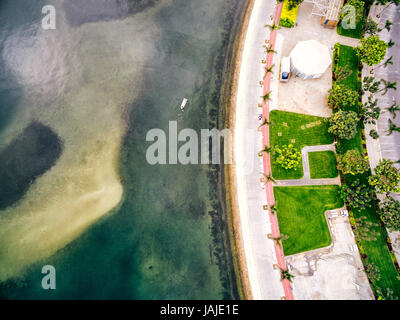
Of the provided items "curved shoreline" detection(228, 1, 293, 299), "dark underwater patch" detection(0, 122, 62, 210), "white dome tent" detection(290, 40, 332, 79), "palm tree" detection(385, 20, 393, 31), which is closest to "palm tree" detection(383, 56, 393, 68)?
"palm tree" detection(385, 20, 393, 31)

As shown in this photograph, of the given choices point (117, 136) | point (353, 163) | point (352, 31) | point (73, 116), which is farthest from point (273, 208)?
point (73, 116)

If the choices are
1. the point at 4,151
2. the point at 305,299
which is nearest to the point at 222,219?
the point at 305,299

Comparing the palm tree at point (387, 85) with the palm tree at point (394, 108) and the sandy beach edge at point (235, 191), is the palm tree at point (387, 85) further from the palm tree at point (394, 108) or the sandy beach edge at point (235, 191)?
the sandy beach edge at point (235, 191)

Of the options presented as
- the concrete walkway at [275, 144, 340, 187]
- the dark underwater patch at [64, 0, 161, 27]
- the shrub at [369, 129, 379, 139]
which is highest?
the dark underwater patch at [64, 0, 161, 27]

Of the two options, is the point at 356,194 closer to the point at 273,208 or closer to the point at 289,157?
the point at 289,157

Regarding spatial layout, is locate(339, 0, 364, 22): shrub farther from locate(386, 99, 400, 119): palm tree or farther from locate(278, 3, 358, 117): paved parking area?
locate(386, 99, 400, 119): palm tree

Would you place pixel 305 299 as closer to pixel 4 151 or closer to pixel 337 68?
pixel 337 68

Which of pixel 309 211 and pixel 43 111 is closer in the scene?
pixel 309 211
